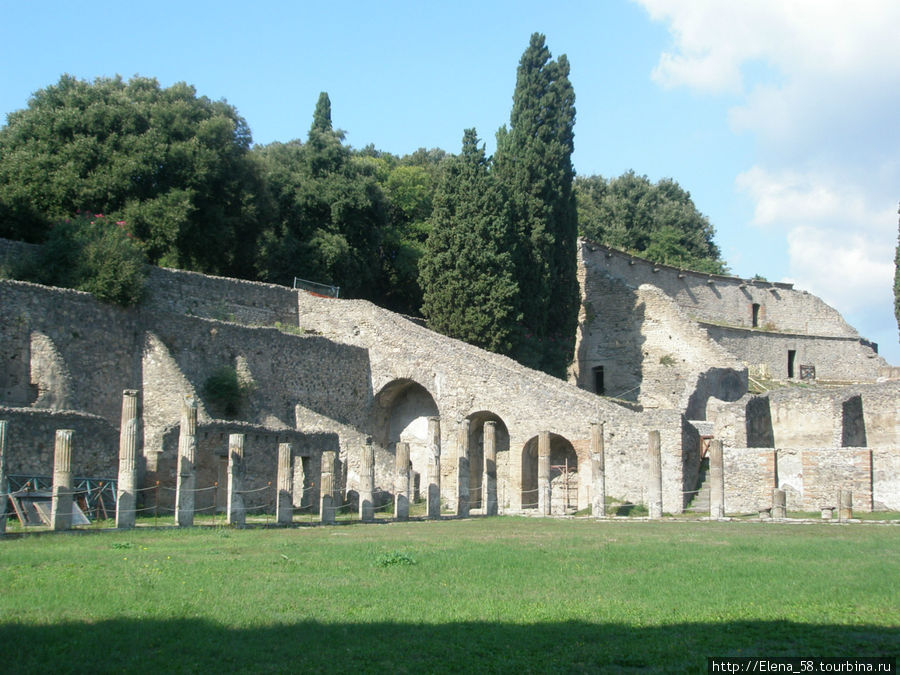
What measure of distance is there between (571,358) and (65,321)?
2232 centimetres

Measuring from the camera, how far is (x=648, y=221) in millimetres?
70438

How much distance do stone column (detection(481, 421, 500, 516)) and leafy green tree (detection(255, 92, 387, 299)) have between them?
42.2 feet

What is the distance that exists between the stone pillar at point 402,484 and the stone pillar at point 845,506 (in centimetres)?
1212

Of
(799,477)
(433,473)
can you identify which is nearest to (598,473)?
(433,473)

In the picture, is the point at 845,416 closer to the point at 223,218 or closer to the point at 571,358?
the point at 571,358

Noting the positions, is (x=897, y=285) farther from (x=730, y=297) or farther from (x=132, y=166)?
(x=132, y=166)

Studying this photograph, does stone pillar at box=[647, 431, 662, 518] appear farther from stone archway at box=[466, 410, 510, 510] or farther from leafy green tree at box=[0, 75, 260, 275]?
leafy green tree at box=[0, 75, 260, 275]

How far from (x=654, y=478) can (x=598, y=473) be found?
177 centimetres

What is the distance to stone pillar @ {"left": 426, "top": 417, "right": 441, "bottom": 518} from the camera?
31.0 m

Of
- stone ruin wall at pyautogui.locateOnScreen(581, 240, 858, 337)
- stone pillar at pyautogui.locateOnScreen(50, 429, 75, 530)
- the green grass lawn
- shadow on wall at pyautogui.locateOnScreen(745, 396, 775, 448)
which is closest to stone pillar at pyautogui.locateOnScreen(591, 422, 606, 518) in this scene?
shadow on wall at pyautogui.locateOnScreen(745, 396, 775, 448)

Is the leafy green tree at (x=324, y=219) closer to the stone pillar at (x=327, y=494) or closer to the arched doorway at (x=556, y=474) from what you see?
the arched doorway at (x=556, y=474)

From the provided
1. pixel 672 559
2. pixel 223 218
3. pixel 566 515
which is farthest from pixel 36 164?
pixel 672 559

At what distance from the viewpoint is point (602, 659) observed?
9.90 meters

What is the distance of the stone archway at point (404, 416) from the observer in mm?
40188
